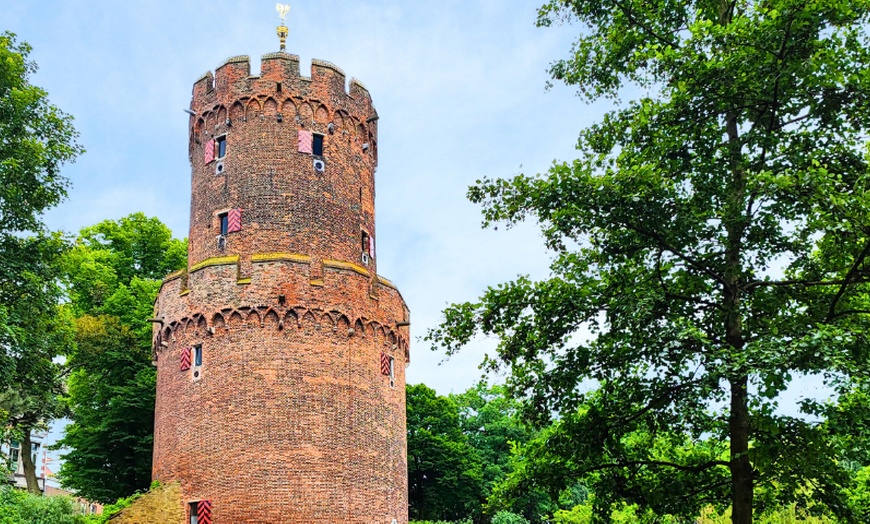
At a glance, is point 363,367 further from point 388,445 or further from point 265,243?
point 265,243

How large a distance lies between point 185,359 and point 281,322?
2.91 metres

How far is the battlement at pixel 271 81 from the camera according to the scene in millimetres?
27344

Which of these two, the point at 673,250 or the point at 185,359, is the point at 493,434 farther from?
the point at 673,250

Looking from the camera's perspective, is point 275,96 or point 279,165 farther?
point 275,96

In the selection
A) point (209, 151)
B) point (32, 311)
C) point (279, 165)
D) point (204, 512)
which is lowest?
point (204, 512)

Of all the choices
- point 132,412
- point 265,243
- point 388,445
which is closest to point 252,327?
point 265,243

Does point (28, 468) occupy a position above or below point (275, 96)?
below

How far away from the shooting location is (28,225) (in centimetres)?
2069

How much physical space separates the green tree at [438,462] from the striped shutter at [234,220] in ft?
65.3

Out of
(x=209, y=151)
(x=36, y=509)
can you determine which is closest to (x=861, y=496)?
(x=209, y=151)

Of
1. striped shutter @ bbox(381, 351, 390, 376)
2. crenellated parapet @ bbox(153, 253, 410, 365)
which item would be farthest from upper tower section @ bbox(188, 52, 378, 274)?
striped shutter @ bbox(381, 351, 390, 376)

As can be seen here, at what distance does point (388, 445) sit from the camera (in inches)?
1010

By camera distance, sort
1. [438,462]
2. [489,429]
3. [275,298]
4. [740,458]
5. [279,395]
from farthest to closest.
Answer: [489,429]
[438,462]
[275,298]
[279,395]
[740,458]

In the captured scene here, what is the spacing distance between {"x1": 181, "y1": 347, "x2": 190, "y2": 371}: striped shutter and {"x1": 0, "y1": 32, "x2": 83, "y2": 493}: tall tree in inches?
145
